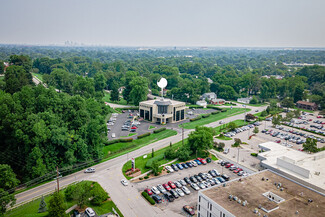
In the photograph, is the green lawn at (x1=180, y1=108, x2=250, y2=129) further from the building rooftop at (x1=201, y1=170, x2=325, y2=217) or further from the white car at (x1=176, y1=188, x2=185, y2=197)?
the building rooftop at (x1=201, y1=170, x2=325, y2=217)

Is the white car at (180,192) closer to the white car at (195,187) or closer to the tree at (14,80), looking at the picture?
the white car at (195,187)

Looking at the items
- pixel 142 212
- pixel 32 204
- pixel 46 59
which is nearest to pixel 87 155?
pixel 32 204

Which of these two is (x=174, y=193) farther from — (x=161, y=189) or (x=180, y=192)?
(x=161, y=189)

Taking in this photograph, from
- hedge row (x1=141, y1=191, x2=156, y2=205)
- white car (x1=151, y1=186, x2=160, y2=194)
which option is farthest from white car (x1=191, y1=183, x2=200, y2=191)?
hedge row (x1=141, y1=191, x2=156, y2=205)

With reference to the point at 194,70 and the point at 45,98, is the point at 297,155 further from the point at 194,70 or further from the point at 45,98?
the point at 194,70

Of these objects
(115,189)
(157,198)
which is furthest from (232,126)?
(115,189)

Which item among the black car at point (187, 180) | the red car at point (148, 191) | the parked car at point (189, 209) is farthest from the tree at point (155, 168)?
the parked car at point (189, 209)

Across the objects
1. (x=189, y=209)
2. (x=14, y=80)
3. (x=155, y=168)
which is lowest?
(x=189, y=209)
